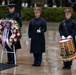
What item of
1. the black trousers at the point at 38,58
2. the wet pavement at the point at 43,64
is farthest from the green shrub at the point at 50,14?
the black trousers at the point at 38,58

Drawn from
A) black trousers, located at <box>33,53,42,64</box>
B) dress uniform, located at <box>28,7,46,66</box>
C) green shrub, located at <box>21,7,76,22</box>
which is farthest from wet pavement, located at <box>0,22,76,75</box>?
green shrub, located at <box>21,7,76,22</box>

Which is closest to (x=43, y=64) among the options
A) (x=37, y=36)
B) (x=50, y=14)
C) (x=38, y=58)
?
(x=38, y=58)

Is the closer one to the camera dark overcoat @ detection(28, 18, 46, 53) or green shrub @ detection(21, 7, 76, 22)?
dark overcoat @ detection(28, 18, 46, 53)

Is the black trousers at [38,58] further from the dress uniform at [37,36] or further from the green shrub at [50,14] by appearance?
the green shrub at [50,14]

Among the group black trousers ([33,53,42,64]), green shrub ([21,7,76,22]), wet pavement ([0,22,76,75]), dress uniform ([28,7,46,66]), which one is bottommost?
green shrub ([21,7,76,22])

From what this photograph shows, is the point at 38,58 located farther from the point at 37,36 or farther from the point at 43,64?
the point at 37,36

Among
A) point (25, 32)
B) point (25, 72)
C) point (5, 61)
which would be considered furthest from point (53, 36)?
point (25, 72)

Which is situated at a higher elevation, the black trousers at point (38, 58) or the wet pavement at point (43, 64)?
the black trousers at point (38, 58)

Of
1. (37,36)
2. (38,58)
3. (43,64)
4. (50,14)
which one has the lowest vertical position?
(50,14)

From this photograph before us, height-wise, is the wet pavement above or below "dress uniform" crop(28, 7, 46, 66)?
below

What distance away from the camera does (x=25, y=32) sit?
62.6 feet

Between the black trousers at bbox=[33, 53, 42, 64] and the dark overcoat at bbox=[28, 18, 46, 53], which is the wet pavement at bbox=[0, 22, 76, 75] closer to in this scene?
the black trousers at bbox=[33, 53, 42, 64]

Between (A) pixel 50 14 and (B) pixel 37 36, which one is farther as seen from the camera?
(A) pixel 50 14

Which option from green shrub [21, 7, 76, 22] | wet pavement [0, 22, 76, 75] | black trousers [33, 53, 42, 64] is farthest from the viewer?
green shrub [21, 7, 76, 22]
